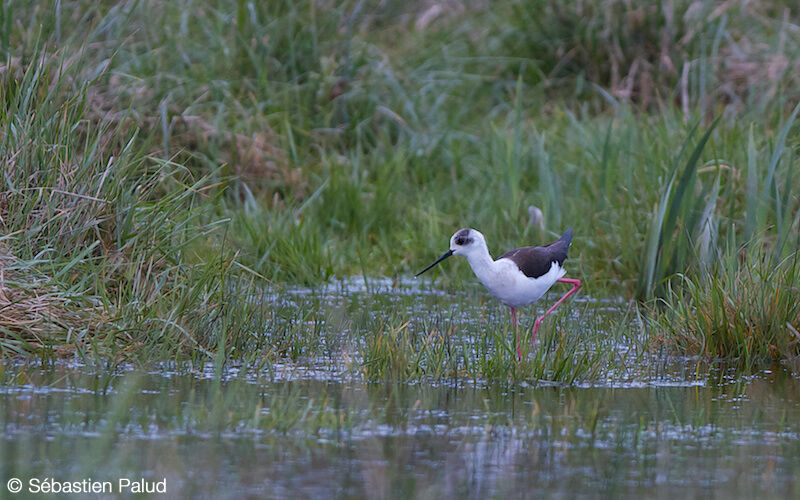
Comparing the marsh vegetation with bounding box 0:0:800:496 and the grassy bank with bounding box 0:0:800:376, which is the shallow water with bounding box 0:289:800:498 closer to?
the marsh vegetation with bounding box 0:0:800:496

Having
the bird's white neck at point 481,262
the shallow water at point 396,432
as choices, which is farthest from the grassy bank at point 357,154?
the bird's white neck at point 481,262

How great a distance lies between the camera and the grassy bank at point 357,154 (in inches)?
257

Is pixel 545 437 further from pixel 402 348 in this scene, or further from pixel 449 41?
pixel 449 41

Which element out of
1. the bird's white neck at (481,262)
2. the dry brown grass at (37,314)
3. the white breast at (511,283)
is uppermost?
the bird's white neck at (481,262)

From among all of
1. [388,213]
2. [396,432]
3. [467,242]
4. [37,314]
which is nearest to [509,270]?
[467,242]

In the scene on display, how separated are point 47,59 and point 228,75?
359cm

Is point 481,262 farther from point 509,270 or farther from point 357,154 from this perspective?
point 357,154

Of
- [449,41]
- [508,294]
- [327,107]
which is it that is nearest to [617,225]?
[508,294]

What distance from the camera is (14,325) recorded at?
6113 millimetres

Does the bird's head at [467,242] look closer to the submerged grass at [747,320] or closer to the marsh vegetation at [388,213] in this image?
the marsh vegetation at [388,213]
